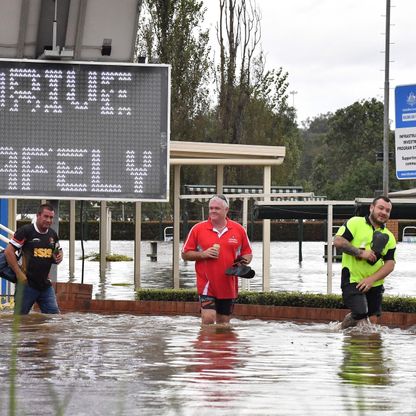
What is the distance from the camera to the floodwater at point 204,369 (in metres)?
7.75

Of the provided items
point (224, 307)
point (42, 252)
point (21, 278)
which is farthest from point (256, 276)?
point (21, 278)

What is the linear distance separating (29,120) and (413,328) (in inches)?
199

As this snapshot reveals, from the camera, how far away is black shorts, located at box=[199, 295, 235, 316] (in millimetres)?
13336

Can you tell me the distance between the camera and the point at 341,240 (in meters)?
13.1

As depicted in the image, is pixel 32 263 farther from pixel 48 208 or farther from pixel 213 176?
pixel 213 176

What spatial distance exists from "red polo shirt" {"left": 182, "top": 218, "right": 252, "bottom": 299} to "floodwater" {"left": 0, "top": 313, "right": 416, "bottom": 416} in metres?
0.43

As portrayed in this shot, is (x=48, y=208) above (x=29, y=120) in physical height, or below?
below

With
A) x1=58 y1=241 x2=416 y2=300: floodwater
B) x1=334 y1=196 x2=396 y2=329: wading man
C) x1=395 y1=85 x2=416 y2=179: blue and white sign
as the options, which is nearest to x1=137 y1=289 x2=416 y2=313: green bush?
x1=58 y1=241 x2=416 y2=300: floodwater

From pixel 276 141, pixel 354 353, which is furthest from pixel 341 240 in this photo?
pixel 276 141

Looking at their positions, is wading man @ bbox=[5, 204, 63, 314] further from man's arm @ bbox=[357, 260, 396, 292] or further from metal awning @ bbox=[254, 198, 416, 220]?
metal awning @ bbox=[254, 198, 416, 220]

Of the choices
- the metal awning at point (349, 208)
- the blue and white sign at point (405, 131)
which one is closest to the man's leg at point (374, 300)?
the blue and white sign at point (405, 131)

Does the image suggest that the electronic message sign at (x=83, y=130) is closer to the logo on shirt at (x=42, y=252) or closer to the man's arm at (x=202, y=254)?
the logo on shirt at (x=42, y=252)

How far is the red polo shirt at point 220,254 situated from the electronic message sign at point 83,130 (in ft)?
10.5

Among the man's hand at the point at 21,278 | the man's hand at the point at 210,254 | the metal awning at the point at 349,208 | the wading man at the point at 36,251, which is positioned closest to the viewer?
the man's hand at the point at 21,278
